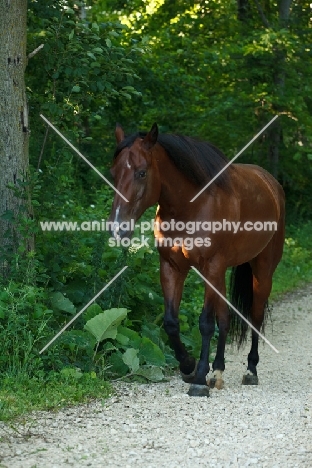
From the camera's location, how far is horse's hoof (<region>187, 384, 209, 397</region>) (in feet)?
21.3

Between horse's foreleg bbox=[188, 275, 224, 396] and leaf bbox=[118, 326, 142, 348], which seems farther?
leaf bbox=[118, 326, 142, 348]

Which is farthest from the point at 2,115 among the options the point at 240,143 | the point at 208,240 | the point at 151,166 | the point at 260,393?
the point at 240,143

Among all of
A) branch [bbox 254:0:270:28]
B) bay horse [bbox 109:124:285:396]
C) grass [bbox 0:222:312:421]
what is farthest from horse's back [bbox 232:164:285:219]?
branch [bbox 254:0:270:28]

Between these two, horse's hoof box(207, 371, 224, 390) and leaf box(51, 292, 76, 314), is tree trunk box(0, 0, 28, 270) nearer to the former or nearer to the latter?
leaf box(51, 292, 76, 314)

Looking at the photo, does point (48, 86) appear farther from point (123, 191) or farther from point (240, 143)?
point (240, 143)

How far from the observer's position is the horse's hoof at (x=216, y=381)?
22.6 ft

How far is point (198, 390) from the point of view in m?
6.51

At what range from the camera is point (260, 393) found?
6742 millimetres

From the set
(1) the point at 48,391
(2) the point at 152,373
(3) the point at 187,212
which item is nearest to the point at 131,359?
(2) the point at 152,373

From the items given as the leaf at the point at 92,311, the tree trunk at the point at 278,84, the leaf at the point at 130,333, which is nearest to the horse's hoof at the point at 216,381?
the leaf at the point at 130,333

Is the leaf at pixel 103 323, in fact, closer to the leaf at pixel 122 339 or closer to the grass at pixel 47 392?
the leaf at pixel 122 339

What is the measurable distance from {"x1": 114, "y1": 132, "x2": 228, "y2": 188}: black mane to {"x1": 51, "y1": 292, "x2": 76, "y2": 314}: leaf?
1515mm

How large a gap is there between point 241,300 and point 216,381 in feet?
4.45

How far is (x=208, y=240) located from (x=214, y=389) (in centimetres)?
123
